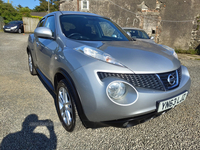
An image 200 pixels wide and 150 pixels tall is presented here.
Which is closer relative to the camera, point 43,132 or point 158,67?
point 158,67

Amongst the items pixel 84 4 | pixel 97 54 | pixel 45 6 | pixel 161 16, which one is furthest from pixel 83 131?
pixel 45 6

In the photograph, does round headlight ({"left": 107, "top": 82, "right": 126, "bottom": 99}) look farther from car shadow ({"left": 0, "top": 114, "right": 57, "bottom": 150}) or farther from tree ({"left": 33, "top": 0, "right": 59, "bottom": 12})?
tree ({"left": 33, "top": 0, "right": 59, "bottom": 12})

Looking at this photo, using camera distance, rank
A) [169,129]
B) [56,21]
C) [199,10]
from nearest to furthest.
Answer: [169,129] < [56,21] < [199,10]

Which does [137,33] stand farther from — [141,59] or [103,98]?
[103,98]

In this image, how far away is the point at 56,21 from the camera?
2.70 m

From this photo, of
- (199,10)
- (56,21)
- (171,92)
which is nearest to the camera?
(171,92)

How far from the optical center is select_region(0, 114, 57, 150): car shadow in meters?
1.89

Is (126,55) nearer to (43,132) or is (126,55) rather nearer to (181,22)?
(43,132)

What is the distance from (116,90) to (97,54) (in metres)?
0.49

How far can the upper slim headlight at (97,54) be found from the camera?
178cm

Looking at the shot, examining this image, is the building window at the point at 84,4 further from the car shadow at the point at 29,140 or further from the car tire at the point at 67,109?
the car shadow at the point at 29,140

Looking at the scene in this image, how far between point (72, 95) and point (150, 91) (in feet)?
A: 2.84

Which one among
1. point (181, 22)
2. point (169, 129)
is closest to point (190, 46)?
point (181, 22)

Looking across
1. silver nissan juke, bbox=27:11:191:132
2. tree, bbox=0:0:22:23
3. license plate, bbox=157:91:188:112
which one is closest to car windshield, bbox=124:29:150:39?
silver nissan juke, bbox=27:11:191:132
